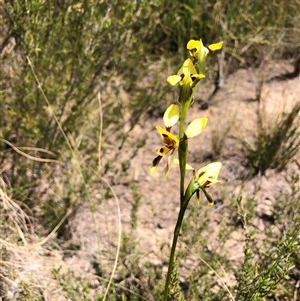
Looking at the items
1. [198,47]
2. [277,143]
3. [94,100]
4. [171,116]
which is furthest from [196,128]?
[94,100]

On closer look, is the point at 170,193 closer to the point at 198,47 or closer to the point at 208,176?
the point at 208,176

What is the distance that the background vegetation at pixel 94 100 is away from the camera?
1.79m

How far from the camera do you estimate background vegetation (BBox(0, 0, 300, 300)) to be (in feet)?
5.86

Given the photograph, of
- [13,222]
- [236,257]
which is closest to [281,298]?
[236,257]

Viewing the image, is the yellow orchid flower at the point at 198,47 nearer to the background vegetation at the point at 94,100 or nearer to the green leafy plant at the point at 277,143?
the background vegetation at the point at 94,100

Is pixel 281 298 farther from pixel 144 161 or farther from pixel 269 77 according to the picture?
pixel 269 77

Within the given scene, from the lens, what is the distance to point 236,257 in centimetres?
186

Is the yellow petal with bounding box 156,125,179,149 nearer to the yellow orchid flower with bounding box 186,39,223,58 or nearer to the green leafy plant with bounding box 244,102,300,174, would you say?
the yellow orchid flower with bounding box 186,39,223,58

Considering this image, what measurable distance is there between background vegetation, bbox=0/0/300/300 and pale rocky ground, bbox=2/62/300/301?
5cm

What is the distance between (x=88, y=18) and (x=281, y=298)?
1.25 meters

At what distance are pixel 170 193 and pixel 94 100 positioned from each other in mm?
582

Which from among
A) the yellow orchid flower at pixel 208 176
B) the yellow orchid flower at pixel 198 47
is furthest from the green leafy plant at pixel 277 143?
the yellow orchid flower at pixel 198 47

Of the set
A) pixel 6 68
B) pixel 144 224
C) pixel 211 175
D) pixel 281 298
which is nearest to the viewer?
pixel 211 175

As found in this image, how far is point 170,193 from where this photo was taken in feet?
6.97
